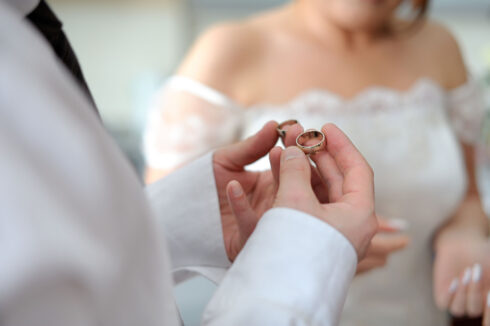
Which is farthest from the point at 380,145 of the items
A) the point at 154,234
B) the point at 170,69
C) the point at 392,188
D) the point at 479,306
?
the point at 170,69

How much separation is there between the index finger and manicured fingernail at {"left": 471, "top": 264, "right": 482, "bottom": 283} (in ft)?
0.76

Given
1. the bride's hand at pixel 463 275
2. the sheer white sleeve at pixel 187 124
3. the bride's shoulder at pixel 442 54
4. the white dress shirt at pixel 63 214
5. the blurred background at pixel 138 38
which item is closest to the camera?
the white dress shirt at pixel 63 214

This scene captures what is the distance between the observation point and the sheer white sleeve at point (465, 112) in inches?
25.2

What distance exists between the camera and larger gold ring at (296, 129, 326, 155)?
25 centimetres

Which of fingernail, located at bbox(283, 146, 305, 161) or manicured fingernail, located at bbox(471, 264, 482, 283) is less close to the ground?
fingernail, located at bbox(283, 146, 305, 161)

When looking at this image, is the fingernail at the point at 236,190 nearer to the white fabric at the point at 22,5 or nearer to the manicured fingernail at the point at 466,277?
the white fabric at the point at 22,5

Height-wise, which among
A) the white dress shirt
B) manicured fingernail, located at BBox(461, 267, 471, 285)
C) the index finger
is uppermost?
the white dress shirt

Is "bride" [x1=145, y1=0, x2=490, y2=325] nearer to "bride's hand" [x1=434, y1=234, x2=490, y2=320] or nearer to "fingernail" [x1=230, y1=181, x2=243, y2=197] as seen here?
"bride's hand" [x1=434, y1=234, x2=490, y2=320]

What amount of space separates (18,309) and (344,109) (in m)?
0.49

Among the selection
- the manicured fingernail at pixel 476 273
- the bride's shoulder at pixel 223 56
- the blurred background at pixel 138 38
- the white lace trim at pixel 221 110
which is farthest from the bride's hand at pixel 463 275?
the blurred background at pixel 138 38

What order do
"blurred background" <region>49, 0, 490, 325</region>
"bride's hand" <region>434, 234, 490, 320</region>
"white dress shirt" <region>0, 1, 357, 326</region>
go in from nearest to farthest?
"white dress shirt" <region>0, 1, 357, 326</region> → "bride's hand" <region>434, 234, 490, 320</region> → "blurred background" <region>49, 0, 490, 325</region>

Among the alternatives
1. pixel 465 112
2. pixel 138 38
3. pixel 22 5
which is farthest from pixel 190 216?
pixel 138 38

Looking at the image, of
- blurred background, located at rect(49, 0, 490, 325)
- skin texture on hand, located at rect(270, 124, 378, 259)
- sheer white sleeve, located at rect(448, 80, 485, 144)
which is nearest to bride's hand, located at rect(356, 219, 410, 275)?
skin texture on hand, located at rect(270, 124, 378, 259)

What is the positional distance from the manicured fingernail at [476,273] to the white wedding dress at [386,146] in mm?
131
